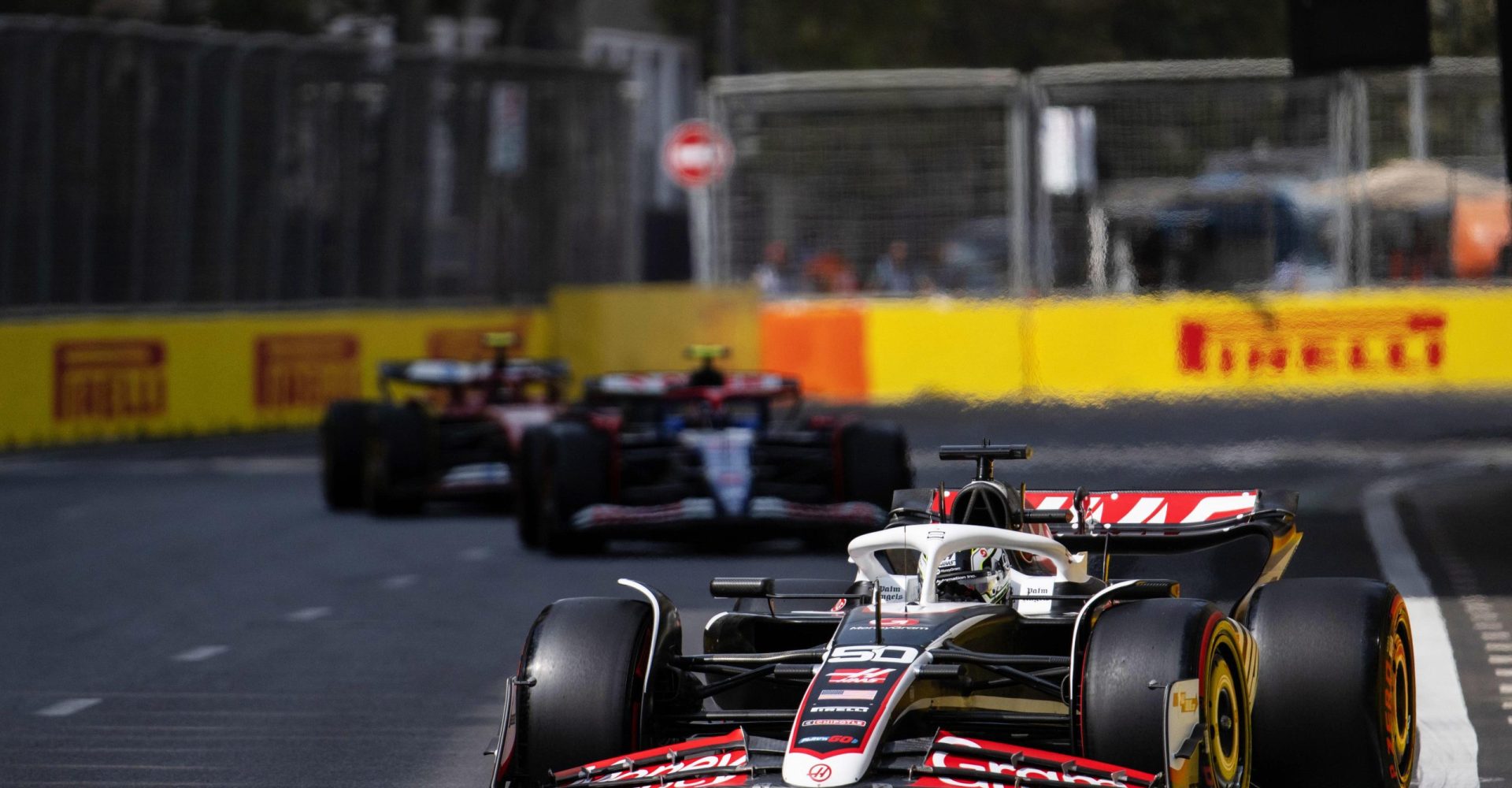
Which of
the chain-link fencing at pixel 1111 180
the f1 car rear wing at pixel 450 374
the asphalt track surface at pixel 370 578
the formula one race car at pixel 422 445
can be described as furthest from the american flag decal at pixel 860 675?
the chain-link fencing at pixel 1111 180

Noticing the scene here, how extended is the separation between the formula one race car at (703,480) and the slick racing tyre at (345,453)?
2.58 m

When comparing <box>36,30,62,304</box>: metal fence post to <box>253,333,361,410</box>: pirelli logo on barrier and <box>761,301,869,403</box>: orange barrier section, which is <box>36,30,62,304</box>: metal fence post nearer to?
<box>253,333,361,410</box>: pirelli logo on barrier

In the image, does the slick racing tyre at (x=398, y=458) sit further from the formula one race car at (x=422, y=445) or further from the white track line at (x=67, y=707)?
the white track line at (x=67, y=707)

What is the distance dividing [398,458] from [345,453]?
0.46 m

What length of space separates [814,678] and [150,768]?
290 cm

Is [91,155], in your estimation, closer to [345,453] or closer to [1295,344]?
[345,453]

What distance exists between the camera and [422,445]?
16.7 meters

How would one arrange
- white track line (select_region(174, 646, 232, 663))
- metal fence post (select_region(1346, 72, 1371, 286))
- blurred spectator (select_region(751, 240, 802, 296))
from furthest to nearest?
1. blurred spectator (select_region(751, 240, 802, 296))
2. metal fence post (select_region(1346, 72, 1371, 286))
3. white track line (select_region(174, 646, 232, 663))

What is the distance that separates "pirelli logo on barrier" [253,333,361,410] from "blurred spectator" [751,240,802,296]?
15.3 feet

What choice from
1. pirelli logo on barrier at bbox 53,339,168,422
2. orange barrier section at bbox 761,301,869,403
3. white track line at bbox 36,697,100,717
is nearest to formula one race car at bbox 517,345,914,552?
white track line at bbox 36,697,100,717

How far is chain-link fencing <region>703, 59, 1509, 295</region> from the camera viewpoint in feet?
85.9

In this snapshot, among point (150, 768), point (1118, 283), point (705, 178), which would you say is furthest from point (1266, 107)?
point (150, 768)

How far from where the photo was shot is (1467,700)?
29.0ft

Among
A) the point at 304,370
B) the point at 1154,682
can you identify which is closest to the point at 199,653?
the point at 1154,682
